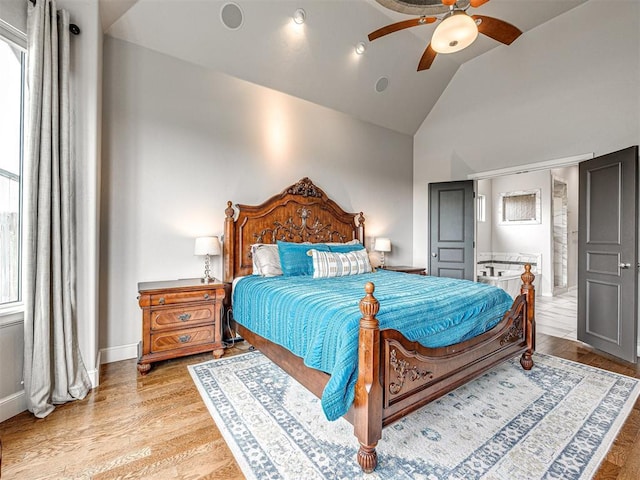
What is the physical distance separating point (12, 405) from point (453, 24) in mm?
4089

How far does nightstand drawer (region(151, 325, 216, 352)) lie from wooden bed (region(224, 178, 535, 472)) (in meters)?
0.33

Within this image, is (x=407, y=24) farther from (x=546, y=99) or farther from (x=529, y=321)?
(x=529, y=321)

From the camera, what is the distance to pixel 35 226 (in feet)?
6.97

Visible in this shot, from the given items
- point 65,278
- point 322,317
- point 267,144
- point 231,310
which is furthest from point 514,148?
point 65,278

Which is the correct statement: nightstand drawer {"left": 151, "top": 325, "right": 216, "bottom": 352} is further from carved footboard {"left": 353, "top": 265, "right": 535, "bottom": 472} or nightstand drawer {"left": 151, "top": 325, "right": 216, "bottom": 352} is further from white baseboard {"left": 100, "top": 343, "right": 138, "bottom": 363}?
carved footboard {"left": 353, "top": 265, "right": 535, "bottom": 472}

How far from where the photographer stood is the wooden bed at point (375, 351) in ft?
5.21

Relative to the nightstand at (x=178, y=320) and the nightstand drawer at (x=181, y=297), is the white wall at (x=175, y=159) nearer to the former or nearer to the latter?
the nightstand at (x=178, y=320)

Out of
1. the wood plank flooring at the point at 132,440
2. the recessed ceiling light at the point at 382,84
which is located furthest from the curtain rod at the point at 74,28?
the recessed ceiling light at the point at 382,84

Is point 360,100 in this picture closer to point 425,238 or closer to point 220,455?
point 425,238

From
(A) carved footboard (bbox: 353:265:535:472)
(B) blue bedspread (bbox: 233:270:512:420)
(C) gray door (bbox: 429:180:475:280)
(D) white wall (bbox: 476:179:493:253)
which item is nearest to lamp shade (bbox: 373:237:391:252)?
(C) gray door (bbox: 429:180:475:280)

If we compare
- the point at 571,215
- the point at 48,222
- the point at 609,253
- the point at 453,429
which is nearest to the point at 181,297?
the point at 48,222

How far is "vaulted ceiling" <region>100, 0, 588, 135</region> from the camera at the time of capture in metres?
3.06

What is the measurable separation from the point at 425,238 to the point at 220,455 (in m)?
4.73

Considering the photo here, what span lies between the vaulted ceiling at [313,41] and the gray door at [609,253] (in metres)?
2.18
